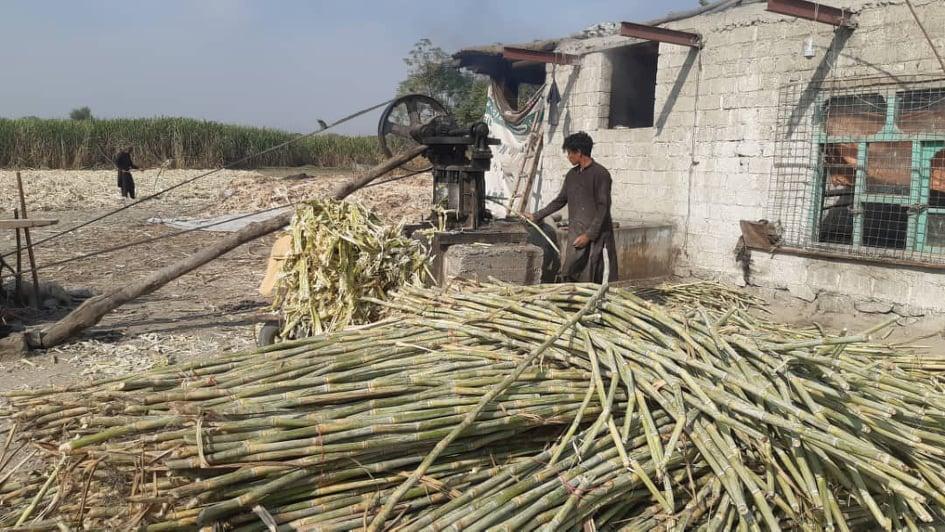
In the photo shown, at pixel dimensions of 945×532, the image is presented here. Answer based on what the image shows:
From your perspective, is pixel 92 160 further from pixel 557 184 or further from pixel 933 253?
pixel 933 253

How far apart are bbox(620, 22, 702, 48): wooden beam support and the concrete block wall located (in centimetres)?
24

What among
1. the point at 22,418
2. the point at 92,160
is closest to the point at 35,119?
the point at 92,160

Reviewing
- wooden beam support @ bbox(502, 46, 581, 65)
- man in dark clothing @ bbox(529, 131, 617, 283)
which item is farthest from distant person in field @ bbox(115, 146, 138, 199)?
man in dark clothing @ bbox(529, 131, 617, 283)

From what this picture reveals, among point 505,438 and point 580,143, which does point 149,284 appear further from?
point 505,438

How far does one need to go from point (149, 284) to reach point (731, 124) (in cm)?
596

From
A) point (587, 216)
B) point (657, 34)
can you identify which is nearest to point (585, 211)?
point (587, 216)

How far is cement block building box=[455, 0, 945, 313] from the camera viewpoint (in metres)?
6.03

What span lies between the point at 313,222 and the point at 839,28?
5.27 meters

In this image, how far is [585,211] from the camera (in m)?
5.63

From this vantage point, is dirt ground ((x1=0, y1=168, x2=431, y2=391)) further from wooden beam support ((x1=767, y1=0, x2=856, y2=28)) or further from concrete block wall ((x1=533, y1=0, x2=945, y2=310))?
wooden beam support ((x1=767, y1=0, x2=856, y2=28))

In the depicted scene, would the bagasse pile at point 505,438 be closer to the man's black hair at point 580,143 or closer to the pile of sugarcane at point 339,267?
the pile of sugarcane at point 339,267

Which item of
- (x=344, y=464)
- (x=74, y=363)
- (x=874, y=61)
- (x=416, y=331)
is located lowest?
(x=74, y=363)

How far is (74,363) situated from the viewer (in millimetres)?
5293

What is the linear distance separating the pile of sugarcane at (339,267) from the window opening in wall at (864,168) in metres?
4.26
